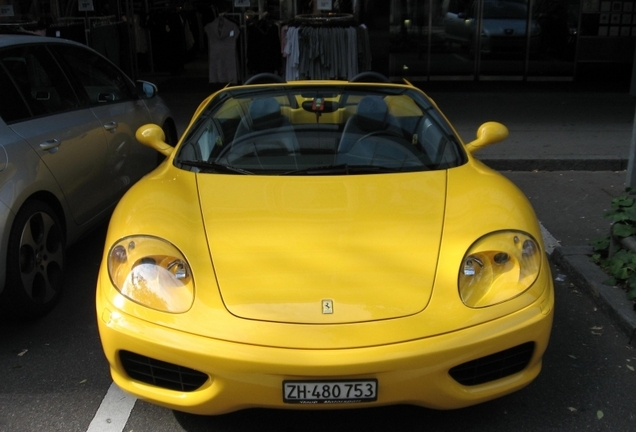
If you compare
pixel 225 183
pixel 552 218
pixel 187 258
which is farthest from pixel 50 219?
pixel 552 218

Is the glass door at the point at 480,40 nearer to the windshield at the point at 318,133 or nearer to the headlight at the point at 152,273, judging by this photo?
the windshield at the point at 318,133

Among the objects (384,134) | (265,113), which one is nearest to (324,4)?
(265,113)

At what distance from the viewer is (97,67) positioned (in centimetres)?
545

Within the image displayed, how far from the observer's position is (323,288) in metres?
2.74

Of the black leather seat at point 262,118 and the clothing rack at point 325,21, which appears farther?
the clothing rack at point 325,21

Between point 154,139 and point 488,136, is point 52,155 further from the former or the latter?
point 488,136

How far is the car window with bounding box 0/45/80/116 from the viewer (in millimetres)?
4316

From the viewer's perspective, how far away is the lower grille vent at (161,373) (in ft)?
8.91

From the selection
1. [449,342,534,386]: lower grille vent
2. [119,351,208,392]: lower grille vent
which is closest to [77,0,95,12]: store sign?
[119,351,208,392]: lower grille vent

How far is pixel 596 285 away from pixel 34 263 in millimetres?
3448

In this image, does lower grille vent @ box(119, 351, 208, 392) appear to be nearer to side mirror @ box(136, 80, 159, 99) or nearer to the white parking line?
the white parking line

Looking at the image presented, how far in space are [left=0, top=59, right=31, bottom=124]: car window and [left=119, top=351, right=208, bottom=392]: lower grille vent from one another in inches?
78.2

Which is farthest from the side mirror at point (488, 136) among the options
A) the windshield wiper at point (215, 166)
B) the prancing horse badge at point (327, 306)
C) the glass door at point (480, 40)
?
the glass door at point (480, 40)

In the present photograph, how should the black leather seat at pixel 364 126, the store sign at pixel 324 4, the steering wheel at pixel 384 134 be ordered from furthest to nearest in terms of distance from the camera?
the store sign at pixel 324 4, the steering wheel at pixel 384 134, the black leather seat at pixel 364 126
